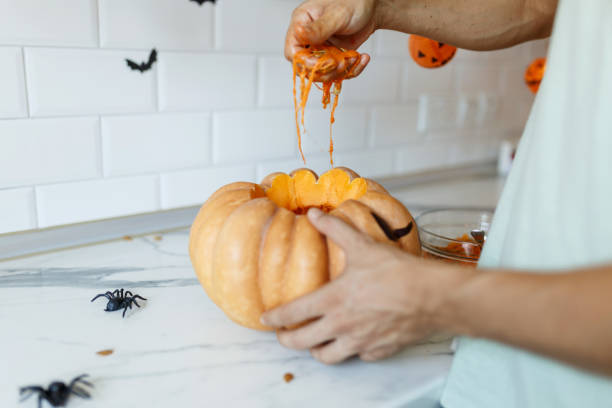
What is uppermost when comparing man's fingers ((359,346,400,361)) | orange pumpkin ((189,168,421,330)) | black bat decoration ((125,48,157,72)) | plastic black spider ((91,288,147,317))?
black bat decoration ((125,48,157,72))

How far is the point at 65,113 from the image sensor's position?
2.88 ft

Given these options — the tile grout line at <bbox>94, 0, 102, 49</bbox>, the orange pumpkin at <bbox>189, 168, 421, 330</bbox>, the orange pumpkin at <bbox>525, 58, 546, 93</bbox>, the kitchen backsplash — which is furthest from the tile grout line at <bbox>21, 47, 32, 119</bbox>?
the orange pumpkin at <bbox>525, 58, 546, 93</bbox>

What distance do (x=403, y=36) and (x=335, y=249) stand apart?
90 centimetres

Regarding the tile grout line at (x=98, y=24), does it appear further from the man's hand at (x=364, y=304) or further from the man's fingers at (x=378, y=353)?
the man's fingers at (x=378, y=353)

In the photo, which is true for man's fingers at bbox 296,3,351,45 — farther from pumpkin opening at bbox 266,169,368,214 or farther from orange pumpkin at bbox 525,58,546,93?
orange pumpkin at bbox 525,58,546,93

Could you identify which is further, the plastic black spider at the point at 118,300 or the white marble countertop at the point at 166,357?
the plastic black spider at the point at 118,300

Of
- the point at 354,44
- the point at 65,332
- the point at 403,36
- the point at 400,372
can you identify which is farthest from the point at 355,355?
the point at 403,36

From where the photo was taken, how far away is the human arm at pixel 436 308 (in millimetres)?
387

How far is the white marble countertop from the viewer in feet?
1.78

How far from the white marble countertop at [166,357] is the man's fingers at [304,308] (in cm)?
7

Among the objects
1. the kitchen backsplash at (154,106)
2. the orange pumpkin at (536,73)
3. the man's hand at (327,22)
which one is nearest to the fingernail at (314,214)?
the man's hand at (327,22)

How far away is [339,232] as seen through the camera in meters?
0.56

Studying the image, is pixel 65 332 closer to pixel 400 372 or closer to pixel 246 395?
pixel 246 395

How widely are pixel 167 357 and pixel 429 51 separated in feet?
2.43
